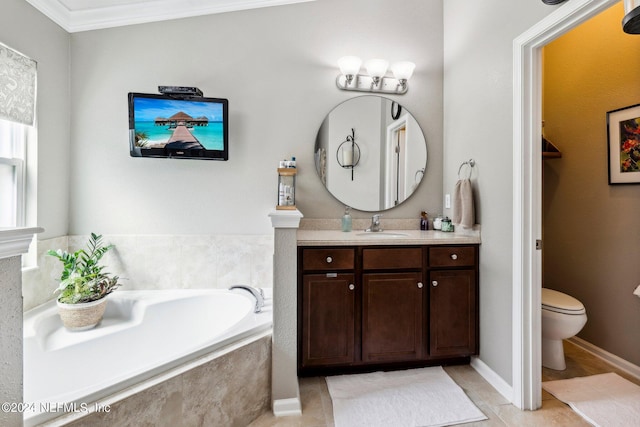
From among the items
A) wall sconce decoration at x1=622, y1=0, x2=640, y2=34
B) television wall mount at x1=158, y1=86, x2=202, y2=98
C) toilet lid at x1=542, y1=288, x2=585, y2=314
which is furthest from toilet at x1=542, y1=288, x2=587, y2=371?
television wall mount at x1=158, y1=86, x2=202, y2=98

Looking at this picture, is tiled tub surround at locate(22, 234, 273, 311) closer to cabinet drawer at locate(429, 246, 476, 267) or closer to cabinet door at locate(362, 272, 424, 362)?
cabinet door at locate(362, 272, 424, 362)

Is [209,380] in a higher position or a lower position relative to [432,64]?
lower

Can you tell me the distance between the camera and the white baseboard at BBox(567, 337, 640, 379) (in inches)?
78.8

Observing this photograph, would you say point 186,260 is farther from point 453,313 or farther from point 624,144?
point 624,144

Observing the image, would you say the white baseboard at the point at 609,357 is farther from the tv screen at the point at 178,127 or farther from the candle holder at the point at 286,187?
the tv screen at the point at 178,127

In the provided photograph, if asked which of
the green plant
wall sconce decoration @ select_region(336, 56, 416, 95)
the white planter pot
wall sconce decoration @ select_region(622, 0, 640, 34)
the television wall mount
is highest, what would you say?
wall sconce decoration @ select_region(336, 56, 416, 95)

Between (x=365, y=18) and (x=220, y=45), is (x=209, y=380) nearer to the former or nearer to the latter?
(x=220, y=45)

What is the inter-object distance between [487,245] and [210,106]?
86.4 inches

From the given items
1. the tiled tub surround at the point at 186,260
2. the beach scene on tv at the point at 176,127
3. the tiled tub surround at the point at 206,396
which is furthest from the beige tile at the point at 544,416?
the beach scene on tv at the point at 176,127

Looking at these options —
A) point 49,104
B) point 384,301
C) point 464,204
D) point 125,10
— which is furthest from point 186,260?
point 464,204

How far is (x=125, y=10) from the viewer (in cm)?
221

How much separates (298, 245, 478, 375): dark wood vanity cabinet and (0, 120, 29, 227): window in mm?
1829

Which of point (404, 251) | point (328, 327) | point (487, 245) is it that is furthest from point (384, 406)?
point (487, 245)

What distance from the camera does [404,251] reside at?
6.58ft
